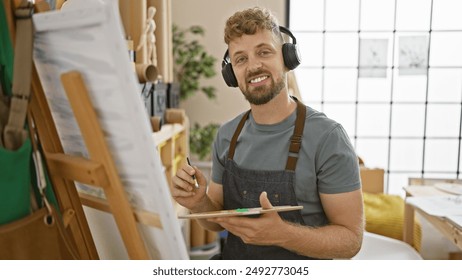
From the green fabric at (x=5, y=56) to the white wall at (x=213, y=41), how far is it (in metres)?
1.58

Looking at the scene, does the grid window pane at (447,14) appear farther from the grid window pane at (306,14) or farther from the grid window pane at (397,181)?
the grid window pane at (397,181)

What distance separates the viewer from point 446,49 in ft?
4.81

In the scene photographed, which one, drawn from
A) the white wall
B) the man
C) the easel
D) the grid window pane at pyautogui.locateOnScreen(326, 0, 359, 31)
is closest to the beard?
the man

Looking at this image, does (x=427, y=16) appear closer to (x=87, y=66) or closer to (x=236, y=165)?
(x=236, y=165)

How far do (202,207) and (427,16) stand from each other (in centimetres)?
119

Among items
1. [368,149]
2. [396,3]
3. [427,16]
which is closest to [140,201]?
[427,16]

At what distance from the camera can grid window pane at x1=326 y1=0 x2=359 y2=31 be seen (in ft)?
7.07

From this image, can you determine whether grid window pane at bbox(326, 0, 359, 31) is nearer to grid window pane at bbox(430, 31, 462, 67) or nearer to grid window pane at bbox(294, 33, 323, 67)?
grid window pane at bbox(294, 33, 323, 67)

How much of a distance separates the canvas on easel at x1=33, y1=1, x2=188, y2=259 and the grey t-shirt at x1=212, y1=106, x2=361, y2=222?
0.34 meters

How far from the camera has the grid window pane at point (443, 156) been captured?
2.16 meters

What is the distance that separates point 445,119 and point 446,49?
3.08 ft

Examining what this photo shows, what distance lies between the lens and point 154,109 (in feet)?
5.06

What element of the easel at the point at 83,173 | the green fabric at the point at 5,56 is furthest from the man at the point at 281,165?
the green fabric at the point at 5,56

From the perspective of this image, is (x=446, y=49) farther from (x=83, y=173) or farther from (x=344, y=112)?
(x=83, y=173)
